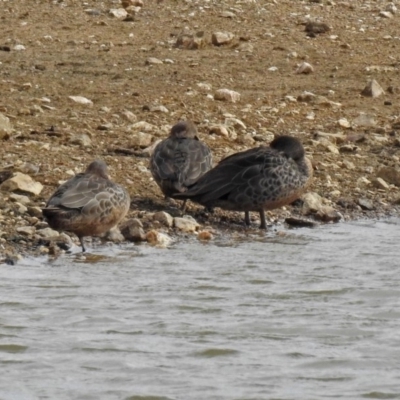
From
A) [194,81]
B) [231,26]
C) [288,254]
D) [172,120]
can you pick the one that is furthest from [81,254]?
[231,26]

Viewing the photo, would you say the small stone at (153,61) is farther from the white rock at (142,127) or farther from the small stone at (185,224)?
the small stone at (185,224)

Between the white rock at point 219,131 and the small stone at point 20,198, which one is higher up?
the white rock at point 219,131

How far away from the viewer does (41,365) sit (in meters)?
7.18

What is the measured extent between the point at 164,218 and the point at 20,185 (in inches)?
41.5

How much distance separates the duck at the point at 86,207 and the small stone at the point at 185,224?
492 mm

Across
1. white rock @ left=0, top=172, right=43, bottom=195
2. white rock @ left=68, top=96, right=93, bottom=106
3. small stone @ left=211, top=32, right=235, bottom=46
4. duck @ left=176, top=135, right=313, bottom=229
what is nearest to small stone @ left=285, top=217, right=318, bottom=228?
duck @ left=176, top=135, right=313, bottom=229

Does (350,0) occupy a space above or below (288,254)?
above

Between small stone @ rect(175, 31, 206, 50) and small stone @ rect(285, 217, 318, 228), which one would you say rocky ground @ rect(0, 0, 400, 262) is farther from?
small stone @ rect(285, 217, 318, 228)

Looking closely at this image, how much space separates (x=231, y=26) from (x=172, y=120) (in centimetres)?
412

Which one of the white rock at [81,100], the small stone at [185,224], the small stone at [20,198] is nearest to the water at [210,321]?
the small stone at [185,224]

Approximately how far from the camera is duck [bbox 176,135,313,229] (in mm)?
10430

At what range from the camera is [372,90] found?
14.4m

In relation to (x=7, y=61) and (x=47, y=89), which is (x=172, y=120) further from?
(x=7, y=61)

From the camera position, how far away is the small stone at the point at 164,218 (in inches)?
400
